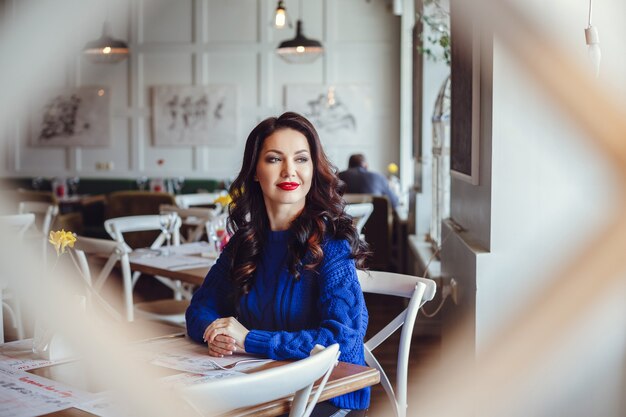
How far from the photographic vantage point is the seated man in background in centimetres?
697

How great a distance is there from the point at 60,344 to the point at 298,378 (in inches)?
28.1

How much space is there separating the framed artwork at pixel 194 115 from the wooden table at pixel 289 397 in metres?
7.79

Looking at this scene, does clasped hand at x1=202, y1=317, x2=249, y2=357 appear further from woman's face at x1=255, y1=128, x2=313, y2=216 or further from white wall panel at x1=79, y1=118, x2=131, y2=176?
white wall panel at x1=79, y1=118, x2=131, y2=176

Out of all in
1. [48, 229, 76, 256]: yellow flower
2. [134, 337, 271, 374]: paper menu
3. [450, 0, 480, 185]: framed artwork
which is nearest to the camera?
[134, 337, 271, 374]: paper menu

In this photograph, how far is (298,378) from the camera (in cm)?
131

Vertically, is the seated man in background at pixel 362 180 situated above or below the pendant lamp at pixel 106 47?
below

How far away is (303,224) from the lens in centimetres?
196

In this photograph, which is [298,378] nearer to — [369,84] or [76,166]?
[369,84]

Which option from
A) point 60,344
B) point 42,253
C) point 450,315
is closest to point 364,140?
point 42,253

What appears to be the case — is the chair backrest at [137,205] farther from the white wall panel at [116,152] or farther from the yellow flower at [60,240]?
the yellow flower at [60,240]

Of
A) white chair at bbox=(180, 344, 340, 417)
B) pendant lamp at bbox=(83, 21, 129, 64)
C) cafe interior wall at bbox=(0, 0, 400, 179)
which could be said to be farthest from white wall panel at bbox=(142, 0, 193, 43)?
white chair at bbox=(180, 344, 340, 417)

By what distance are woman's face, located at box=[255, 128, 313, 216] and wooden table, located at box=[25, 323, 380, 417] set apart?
43cm

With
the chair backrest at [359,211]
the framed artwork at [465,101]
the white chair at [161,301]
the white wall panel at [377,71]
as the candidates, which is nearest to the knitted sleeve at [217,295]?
the framed artwork at [465,101]

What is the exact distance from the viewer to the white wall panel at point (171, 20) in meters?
9.46
